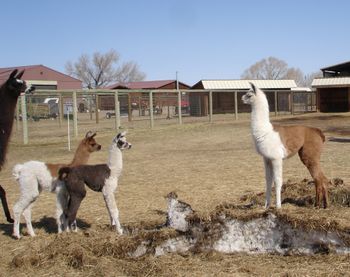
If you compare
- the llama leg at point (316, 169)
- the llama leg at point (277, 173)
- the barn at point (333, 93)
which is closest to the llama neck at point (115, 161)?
the llama leg at point (277, 173)

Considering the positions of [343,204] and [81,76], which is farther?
[81,76]

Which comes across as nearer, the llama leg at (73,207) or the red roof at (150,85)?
the llama leg at (73,207)

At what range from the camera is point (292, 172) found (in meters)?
9.55

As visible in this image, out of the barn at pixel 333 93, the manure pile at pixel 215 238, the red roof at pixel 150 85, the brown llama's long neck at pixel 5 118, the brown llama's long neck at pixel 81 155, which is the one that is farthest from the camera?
the red roof at pixel 150 85

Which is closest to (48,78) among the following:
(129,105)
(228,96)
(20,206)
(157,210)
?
(228,96)

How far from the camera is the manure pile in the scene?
4.54 metres

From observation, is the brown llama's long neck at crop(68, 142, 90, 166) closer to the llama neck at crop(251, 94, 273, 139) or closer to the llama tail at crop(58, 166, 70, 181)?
the llama tail at crop(58, 166, 70, 181)

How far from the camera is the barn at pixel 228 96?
36.3 m

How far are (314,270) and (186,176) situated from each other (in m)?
5.72

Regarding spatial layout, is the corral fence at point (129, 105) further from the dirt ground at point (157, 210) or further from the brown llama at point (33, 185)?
the brown llama at point (33, 185)

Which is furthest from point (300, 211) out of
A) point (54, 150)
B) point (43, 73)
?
point (43, 73)

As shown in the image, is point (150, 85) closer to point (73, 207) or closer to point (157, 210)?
point (157, 210)

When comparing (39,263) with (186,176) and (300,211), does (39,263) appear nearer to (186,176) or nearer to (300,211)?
(300,211)

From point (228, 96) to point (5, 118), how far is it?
3917 cm
